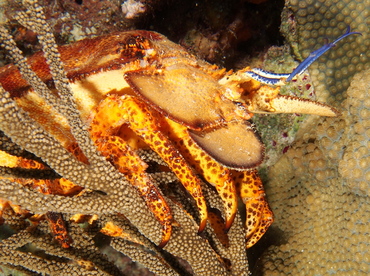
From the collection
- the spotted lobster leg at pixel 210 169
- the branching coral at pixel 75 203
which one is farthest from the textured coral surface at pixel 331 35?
the branching coral at pixel 75 203

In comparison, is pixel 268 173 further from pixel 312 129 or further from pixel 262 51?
pixel 262 51

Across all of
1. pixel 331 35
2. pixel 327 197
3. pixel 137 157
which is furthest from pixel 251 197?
pixel 331 35

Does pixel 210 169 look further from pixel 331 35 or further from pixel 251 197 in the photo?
pixel 331 35

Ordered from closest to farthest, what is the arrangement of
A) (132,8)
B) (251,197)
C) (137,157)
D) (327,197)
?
(137,157), (251,197), (327,197), (132,8)

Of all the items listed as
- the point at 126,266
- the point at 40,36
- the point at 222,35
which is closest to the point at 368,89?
the point at 222,35

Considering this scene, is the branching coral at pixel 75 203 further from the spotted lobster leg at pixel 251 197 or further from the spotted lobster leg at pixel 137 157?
the spotted lobster leg at pixel 251 197
